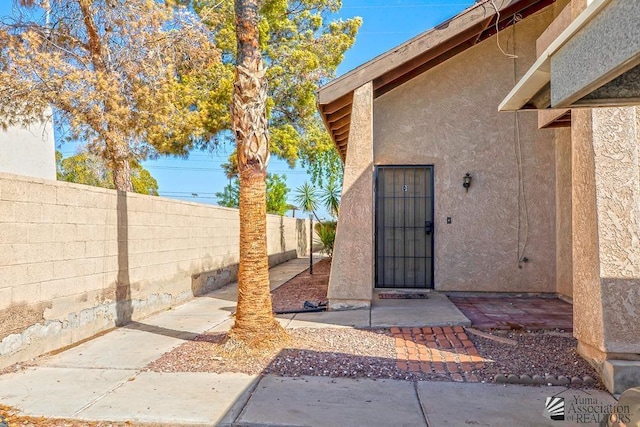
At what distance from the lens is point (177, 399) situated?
4.18 m

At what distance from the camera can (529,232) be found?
28.5ft

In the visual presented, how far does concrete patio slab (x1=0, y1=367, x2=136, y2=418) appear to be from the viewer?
401cm

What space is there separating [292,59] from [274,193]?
6.98m

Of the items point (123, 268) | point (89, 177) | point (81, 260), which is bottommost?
point (123, 268)

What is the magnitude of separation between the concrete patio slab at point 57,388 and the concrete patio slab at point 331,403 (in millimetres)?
1474

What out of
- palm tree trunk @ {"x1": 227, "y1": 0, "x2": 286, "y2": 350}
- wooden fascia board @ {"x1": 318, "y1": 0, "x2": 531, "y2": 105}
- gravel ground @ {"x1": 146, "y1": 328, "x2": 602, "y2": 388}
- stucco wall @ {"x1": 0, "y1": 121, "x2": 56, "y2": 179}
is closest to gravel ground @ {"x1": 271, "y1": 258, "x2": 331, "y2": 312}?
gravel ground @ {"x1": 146, "y1": 328, "x2": 602, "y2": 388}

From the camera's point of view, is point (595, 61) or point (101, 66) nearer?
point (595, 61)

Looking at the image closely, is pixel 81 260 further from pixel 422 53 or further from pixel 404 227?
pixel 422 53

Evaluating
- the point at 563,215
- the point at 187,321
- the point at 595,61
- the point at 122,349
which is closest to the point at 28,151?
the point at 187,321

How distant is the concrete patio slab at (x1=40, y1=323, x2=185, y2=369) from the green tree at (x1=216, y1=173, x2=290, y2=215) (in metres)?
16.7

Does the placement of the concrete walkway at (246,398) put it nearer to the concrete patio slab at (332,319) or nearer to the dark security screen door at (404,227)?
the concrete patio slab at (332,319)

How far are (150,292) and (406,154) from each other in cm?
530

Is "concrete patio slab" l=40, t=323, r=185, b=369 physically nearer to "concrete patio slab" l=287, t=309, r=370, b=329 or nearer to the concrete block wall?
the concrete block wall

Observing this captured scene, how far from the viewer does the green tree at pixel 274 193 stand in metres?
23.8
